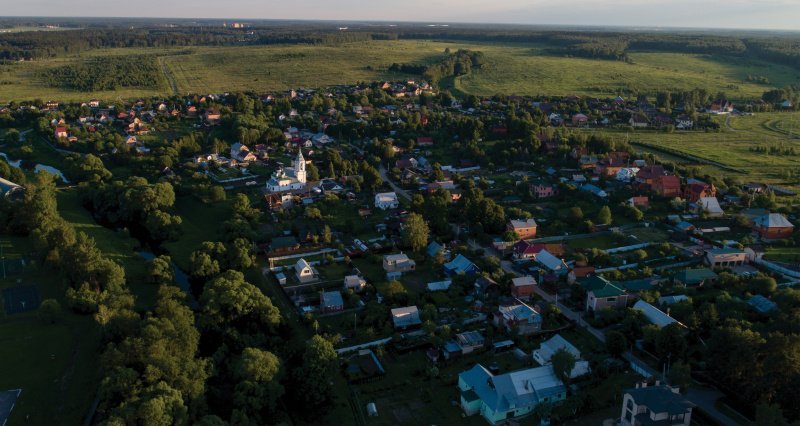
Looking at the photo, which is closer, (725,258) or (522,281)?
(522,281)

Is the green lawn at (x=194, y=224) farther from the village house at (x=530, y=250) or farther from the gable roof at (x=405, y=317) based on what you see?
the village house at (x=530, y=250)

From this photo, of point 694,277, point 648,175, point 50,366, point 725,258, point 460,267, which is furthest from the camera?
point 648,175

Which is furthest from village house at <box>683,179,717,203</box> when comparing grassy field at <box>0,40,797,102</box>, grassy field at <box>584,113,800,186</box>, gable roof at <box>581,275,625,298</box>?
grassy field at <box>0,40,797,102</box>

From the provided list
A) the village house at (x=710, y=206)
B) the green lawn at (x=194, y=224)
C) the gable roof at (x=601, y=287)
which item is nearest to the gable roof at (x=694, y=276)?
the gable roof at (x=601, y=287)

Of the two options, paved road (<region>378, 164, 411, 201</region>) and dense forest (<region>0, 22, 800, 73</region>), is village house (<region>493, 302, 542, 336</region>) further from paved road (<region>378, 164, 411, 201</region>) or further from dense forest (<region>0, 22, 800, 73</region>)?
dense forest (<region>0, 22, 800, 73</region>)

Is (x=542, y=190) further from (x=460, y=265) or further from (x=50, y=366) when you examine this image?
(x=50, y=366)

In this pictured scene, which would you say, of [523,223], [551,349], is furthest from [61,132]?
[551,349]
